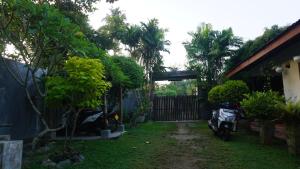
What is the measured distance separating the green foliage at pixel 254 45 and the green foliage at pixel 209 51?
35 cm

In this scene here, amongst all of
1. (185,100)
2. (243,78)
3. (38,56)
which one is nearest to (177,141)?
(38,56)

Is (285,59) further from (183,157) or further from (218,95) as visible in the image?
(183,157)

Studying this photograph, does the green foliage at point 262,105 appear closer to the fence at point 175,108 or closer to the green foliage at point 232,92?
the green foliage at point 232,92

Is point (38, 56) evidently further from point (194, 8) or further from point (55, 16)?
point (194, 8)

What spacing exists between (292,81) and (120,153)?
537 cm

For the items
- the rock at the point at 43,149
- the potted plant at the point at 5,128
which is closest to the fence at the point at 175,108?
the rock at the point at 43,149

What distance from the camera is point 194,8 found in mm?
8914

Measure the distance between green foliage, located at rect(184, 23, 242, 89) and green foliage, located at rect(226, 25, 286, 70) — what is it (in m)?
0.35

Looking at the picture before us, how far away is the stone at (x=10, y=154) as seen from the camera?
3.52 m

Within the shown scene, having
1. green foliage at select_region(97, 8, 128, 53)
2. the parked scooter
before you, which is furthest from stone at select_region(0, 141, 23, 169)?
green foliage at select_region(97, 8, 128, 53)

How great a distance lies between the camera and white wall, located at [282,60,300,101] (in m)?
7.48

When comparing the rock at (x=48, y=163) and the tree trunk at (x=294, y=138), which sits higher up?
the tree trunk at (x=294, y=138)

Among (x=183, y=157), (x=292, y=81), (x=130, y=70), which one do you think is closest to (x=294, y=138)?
(x=183, y=157)

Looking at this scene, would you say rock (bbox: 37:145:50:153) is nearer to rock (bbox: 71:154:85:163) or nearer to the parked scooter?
rock (bbox: 71:154:85:163)
